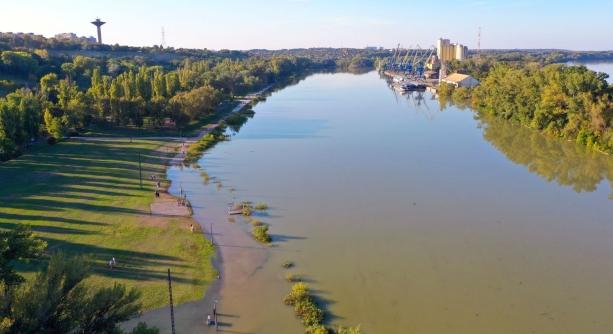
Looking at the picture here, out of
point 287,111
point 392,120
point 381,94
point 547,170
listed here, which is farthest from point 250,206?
point 381,94

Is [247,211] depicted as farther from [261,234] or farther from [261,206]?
[261,234]

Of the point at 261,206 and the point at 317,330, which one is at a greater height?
the point at 261,206

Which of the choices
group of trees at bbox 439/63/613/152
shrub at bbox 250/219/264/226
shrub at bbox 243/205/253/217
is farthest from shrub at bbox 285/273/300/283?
group of trees at bbox 439/63/613/152

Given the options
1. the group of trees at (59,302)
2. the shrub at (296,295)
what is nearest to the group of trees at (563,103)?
the shrub at (296,295)

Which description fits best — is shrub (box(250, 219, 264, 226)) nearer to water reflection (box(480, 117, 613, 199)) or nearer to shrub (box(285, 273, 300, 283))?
shrub (box(285, 273, 300, 283))

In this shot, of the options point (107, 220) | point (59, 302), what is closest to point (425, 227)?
Result: point (107, 220)

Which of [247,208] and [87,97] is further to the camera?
[87,97]
